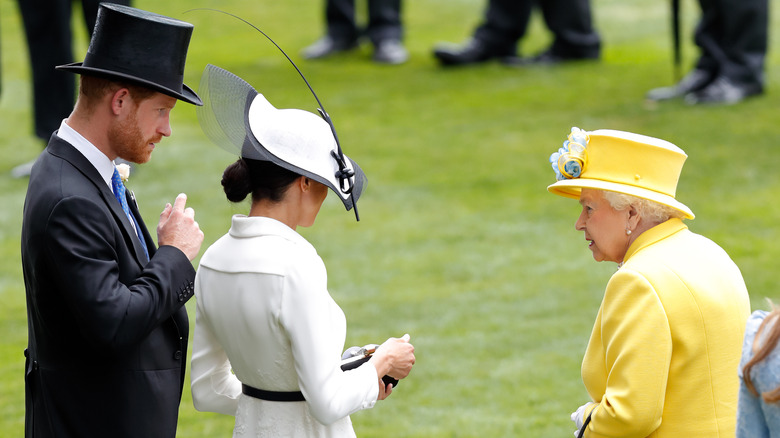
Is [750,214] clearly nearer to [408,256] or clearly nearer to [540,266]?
[540,266]

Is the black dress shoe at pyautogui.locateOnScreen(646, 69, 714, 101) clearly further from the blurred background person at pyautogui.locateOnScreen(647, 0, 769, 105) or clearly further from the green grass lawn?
the green grass lawn

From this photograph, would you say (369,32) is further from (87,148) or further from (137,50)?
(87,148)

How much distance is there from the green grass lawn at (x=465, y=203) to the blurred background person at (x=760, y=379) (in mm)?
1424

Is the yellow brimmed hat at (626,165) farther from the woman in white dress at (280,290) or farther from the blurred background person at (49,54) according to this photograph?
the blurred background person at (49,54)

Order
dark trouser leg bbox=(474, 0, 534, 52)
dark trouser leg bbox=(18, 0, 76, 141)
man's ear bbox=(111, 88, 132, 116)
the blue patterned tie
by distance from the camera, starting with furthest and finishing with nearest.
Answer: dark trouser leg bbox=(474, 0, 534, 52) < dark trouser leg bbox=(18, 0, 76, 141) < the blue patterned tie < man's ear bbox=(111, 88, 132, 116)

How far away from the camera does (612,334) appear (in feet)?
8.97

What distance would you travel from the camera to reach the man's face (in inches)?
113

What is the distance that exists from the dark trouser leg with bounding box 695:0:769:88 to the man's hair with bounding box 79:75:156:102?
26.1 ft

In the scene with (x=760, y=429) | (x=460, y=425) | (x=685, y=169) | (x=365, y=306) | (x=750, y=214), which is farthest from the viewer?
(x=685, y=169)

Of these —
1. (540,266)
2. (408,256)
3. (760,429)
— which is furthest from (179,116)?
(760,429)

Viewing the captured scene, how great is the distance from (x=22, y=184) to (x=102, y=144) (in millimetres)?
6820

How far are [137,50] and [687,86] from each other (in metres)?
8.41

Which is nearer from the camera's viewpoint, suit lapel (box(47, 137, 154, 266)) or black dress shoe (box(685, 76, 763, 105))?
suit lapel (box(47, 137, 154, 266))

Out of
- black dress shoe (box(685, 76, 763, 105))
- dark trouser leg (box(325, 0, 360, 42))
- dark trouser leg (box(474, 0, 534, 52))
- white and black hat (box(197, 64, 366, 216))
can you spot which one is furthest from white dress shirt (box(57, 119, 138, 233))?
dark trouser leg (box(325, 0, 360, 42))
